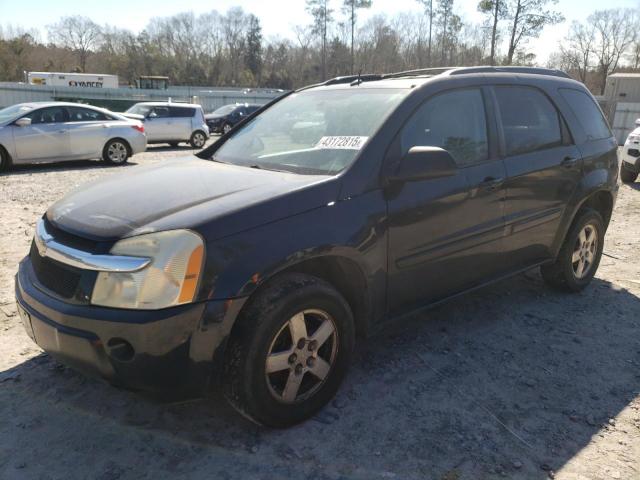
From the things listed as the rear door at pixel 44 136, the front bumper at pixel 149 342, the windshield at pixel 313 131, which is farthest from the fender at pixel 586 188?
the rear door at pixel 44 136

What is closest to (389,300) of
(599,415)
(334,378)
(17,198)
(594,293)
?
(334,378)

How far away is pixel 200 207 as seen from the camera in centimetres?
246

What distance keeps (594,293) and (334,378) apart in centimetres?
315

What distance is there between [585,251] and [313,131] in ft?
9.55

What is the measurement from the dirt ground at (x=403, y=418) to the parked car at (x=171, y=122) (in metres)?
14.2

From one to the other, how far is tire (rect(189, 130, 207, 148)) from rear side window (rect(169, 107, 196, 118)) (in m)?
0.64

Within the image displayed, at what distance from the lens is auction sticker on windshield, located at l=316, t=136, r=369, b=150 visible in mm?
2963

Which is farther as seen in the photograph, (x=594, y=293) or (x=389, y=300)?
(x=594, y=293)

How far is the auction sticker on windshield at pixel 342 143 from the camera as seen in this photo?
2.96 metres

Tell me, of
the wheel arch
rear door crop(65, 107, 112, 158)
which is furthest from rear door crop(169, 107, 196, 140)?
rear door crop(65, 107, 112, 158)

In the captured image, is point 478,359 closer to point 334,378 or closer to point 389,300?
point 389,300

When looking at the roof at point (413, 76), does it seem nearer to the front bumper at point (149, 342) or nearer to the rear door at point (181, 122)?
the front bumper at point (149, 342)

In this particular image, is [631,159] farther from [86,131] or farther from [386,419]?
[86,131]

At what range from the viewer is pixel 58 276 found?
244 centimetres
